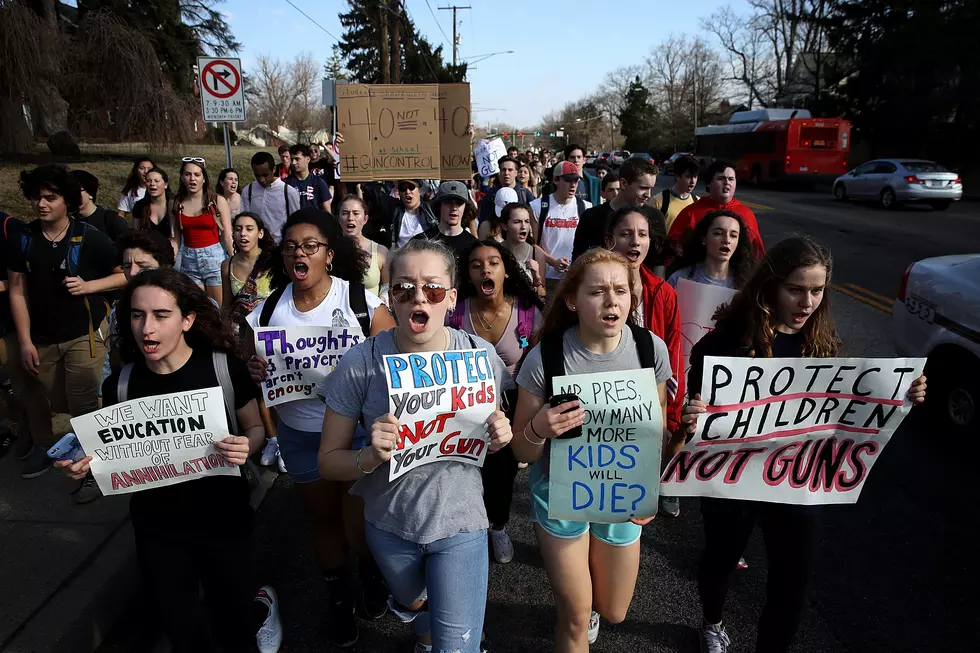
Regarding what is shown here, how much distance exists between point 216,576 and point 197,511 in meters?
0.31

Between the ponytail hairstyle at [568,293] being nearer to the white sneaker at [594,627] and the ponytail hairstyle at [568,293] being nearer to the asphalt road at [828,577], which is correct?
the asphalt road at [828,577]

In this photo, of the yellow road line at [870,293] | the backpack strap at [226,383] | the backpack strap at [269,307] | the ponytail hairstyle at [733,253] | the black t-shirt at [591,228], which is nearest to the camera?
the backpack strap at [226,383]

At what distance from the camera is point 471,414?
2285mm

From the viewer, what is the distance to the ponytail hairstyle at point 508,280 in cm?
360

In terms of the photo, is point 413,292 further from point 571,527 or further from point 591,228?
point 591,228

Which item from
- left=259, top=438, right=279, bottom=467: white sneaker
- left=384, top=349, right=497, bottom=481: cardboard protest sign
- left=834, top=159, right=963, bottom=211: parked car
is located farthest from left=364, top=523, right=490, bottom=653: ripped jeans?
left=834, top=159, right=963, bottom=211: parked car

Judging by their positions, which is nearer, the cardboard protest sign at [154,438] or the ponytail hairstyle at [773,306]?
the cardboard protest sign at [154,438]

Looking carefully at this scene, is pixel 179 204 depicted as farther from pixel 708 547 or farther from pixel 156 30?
pixel 156 30

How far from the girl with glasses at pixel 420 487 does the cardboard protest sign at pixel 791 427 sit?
0.86m

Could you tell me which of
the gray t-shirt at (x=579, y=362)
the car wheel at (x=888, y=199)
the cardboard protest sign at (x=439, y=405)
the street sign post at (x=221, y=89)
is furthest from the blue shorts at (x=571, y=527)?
the car wheel at (x=888, y=199)

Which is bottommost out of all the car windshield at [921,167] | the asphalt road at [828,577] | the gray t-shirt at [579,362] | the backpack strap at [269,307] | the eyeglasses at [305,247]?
the asphalt road at [828,577]

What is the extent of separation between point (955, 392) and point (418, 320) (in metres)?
4.40

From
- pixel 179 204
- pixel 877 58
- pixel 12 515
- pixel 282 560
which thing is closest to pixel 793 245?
pixel 282 560

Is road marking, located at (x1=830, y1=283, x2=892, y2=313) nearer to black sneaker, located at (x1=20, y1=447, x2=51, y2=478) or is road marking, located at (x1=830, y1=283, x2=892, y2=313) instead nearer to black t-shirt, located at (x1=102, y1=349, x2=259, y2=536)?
black t-shirt, located at (x1=102, y1=349, x2=259, y2=536)
